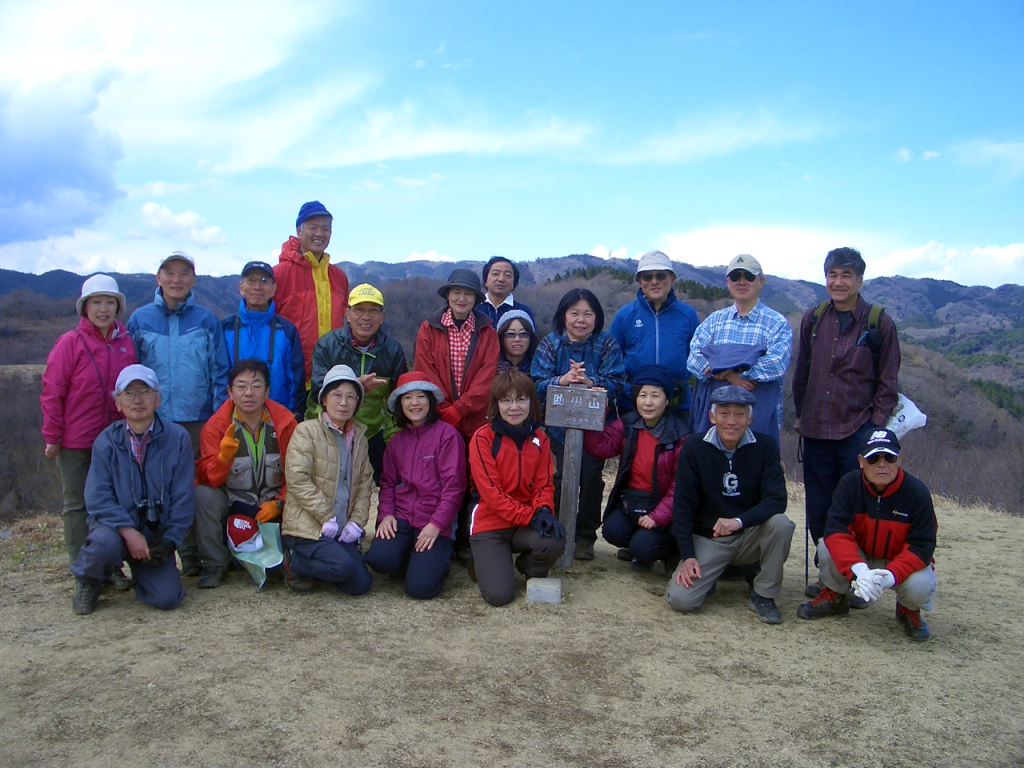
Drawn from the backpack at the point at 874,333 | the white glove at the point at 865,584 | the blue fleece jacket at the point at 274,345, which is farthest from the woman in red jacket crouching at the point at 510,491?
the backpack at the point at 874,333

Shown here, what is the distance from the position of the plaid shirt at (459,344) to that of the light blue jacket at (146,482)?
73.9 inches

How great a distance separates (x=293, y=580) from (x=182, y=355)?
5.71 ft

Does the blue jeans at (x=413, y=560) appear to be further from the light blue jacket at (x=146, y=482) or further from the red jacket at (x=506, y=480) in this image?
the light blue jacket at (x=146, y=482)

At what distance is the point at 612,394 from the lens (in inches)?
210

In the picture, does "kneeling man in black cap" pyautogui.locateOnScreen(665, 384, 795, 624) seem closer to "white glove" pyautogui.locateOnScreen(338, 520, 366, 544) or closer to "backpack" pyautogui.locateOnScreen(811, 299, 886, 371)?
"backpack" pyautogui.locateOnScreen(811, 299, 886, 371)

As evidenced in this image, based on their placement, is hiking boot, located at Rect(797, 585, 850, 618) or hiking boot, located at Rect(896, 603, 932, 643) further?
hiking boot, located at Rect(797, 585, 850, 618)

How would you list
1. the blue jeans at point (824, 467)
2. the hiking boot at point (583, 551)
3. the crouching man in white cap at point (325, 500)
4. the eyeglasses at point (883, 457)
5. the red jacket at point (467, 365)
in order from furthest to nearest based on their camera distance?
the hiking boot at point (583, 551) → the red jacket at point (467, 365) → the blue jeans at point (824, 467) → the crouching man in white cap at point (325, 500) → the eyeglasses at point (883, 457)

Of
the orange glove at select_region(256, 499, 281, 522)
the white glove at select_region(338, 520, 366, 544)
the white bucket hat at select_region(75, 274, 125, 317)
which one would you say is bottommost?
the white glove at select_region(338, 520, 366, 544)

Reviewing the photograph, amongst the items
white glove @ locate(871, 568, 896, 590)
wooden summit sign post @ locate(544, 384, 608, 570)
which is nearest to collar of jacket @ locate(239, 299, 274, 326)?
wooden summit sign post @ locate(544, 384, 608, 570)

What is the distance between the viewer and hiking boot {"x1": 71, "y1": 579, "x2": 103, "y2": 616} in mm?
4488

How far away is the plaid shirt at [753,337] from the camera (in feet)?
16.2

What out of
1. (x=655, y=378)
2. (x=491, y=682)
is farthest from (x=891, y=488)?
(x=491, y=682)

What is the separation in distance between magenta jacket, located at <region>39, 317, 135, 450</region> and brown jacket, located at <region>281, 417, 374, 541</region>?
123 centimetres

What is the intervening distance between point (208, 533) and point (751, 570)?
3737 millimetres
